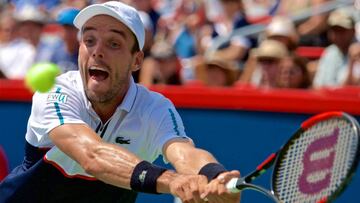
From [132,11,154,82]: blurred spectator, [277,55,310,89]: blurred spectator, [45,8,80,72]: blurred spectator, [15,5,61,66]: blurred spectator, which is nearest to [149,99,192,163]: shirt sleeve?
[277,55,310,89]: blurred spectator

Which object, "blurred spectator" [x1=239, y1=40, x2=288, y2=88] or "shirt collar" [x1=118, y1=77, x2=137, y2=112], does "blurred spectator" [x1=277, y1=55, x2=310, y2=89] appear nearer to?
"blurred spectator" [x1=239, y1=40, x2=288, y2=88]

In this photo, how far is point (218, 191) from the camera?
14.0 feet

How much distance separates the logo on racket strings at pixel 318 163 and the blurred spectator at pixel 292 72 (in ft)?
12.0

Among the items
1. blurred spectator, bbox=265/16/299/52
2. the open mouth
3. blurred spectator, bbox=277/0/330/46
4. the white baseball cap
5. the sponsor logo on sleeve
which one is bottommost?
blurred spectator, bbox=277/0/330/46

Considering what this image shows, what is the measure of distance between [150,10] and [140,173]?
6.42 m

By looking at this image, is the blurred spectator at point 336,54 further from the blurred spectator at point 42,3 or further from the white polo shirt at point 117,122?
the blurred spectator at point 42,3

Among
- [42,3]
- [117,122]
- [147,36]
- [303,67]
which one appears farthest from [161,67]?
[117,122]

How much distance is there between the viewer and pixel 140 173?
4.57m

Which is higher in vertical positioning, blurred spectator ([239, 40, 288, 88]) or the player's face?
the player's face

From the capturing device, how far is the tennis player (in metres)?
4.82

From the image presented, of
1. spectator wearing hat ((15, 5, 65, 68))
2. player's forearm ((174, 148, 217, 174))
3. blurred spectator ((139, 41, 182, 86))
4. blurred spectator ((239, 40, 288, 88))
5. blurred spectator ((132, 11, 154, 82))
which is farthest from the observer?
spectator wearing hat ((15, 5, 65, 68))

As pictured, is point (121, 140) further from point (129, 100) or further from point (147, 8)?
point (147, 8)

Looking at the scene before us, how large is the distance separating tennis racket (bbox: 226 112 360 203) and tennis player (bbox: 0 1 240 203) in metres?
0.33

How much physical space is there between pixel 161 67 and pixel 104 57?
14.8 ft
